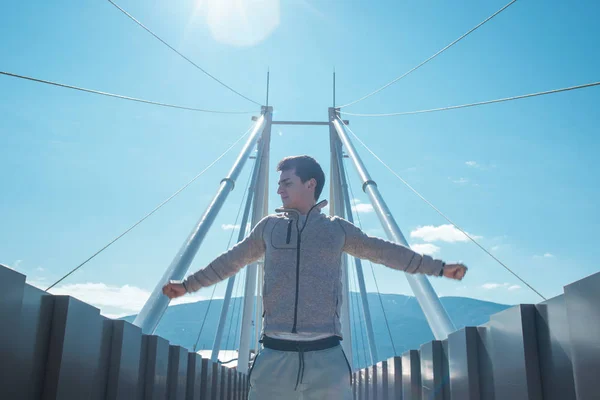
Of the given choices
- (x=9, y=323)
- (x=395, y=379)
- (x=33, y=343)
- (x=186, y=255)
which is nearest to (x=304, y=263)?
(x=33, y=343)

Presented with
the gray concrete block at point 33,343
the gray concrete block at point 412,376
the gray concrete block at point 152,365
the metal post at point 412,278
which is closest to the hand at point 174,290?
the gray concrete block at point 152,365

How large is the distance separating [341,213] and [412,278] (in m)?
7.44

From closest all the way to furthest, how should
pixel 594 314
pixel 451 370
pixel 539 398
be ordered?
pixel 594 314, pixel 539 398, pixel 451 370

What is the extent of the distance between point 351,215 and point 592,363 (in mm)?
15582

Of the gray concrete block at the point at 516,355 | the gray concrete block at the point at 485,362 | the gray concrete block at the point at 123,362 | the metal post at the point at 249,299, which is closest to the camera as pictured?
the gray concrete block at the point at 516,355

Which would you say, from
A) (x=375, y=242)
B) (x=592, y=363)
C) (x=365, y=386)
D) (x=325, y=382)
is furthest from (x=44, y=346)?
(x=365, y=386)

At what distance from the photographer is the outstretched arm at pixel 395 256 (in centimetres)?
335

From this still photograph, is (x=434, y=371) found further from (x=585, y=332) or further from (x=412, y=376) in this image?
(x=585, y=332)

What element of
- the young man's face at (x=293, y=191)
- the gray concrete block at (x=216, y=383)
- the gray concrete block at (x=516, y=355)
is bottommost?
the gray concrete block at (x=216, y=383)

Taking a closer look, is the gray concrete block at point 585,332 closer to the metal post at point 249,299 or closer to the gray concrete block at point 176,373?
the gray concrete block at point 176,373

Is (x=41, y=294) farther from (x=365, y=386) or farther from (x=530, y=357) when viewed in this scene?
(x=365, y=386)

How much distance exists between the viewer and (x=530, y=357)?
246 cm

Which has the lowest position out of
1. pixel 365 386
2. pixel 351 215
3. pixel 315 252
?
pixel 365 386

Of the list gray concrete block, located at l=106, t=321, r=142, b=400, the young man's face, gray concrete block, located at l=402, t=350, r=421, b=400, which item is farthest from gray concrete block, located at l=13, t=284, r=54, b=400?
gray concrete block, located at l=402, t=350, r=421, b=400
